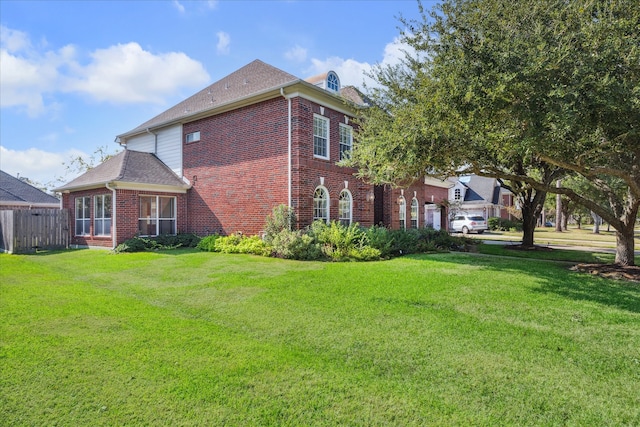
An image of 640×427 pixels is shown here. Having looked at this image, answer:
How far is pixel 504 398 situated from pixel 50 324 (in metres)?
5.80

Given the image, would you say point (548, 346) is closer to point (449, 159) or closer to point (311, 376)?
point (311, 376)

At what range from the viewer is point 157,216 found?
1596cm

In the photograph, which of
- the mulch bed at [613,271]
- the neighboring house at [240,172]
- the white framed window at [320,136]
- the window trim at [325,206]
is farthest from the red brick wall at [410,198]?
the mulch bed at [613,271]

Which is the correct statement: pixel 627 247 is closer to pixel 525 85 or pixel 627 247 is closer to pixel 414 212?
pixel 525 85

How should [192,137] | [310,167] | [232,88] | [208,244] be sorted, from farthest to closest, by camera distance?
[192,137], [232,88], [208,244], [310,167]

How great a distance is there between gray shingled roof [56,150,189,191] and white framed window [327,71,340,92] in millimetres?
7946

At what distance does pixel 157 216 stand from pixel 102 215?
2.20 metres

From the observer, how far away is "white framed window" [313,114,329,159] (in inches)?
549

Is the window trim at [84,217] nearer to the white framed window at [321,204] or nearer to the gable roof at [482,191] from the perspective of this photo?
the white framed window at [321,204]

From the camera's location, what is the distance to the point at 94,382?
3.38 metres

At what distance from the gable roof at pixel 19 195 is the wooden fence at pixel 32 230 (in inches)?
391

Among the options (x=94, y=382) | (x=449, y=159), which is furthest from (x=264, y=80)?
(x=94, y=382)

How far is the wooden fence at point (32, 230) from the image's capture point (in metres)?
14.3

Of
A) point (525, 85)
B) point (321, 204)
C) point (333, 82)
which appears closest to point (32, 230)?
point (321, 204)
